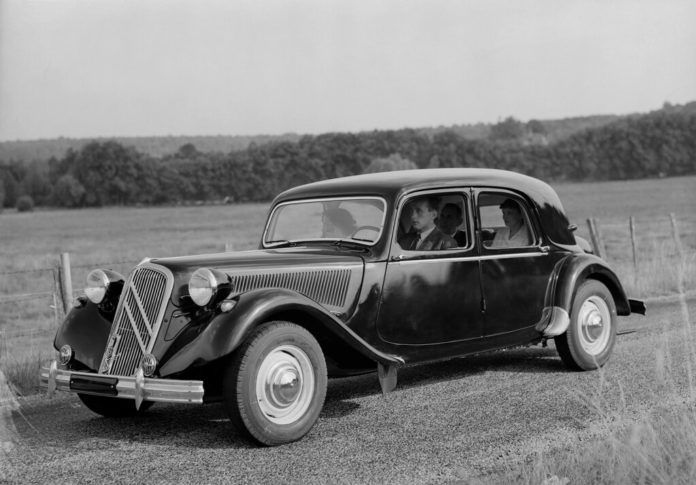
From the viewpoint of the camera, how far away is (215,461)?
5.15m

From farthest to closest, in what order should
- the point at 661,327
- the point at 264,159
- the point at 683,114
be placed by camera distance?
the point at 683,114, the point at 264,159, the point at 661,327

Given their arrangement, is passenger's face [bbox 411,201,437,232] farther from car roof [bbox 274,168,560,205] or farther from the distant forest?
the distant forest

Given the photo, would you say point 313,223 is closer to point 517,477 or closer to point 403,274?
point 403,274

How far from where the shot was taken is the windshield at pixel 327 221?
666 centimetres

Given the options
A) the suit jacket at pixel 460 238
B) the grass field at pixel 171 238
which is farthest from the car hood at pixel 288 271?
the grass field at pixel 171 238

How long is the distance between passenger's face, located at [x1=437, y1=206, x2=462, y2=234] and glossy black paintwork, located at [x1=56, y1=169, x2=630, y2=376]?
0.55ft

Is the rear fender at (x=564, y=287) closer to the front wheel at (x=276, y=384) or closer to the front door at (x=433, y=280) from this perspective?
the front door at (x=433, y=280)

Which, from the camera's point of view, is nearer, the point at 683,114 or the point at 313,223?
the point at 313,223

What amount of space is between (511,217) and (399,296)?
1728 millimetres

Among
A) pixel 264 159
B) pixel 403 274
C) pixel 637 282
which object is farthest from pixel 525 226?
pixel 264 159

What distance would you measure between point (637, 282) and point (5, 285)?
1605cm

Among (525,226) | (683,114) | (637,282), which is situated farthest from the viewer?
(683,114)

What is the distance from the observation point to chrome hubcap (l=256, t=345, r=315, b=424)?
17.7ft

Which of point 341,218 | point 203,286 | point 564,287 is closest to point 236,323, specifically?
point 203,286
